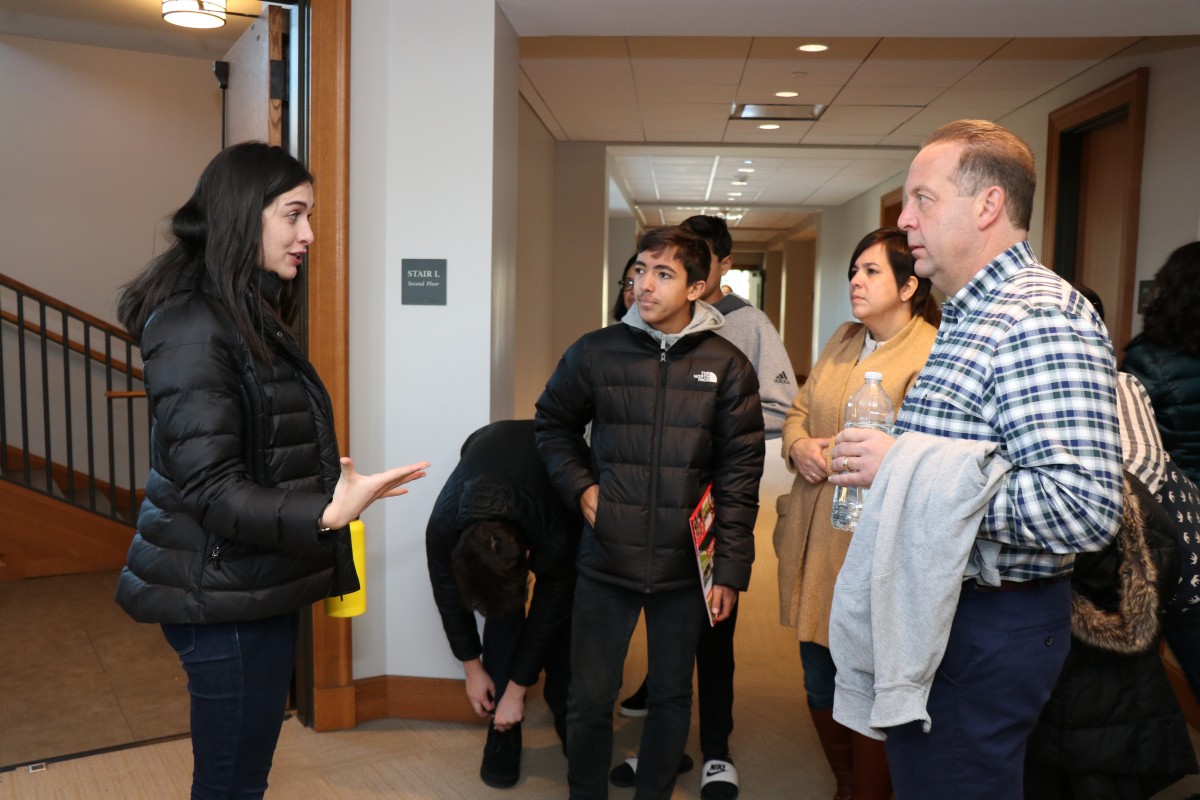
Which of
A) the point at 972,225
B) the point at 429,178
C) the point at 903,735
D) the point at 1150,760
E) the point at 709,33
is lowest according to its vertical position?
the point at 1150,760

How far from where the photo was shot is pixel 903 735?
1567mm

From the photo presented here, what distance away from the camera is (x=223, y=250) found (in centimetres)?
175

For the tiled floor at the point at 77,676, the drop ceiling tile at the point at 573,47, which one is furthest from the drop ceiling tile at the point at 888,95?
the tiled floor at the point at 77,676

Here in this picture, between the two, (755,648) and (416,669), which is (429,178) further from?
(755,648)

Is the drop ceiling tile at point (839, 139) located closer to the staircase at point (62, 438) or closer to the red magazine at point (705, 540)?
the staircase at point (62, 438)

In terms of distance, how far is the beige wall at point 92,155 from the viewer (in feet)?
19.9

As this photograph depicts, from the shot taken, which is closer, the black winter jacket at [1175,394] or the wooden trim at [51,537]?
the black winter jacket at [1175,394]

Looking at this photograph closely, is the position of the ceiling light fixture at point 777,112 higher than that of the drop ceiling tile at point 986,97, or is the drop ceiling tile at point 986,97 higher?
the ceiling light fixture at point 777,112

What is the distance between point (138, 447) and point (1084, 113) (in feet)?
20.3

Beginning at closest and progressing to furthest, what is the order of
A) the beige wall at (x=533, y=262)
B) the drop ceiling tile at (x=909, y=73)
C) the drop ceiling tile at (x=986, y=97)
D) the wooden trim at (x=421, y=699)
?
the wooden trim at (x=421, y=699) → the drop ceiling tile at (x=909, y=73) → the drop ceiling tile at (x=986, y=97) → the beige wall at (x=533, y=262)

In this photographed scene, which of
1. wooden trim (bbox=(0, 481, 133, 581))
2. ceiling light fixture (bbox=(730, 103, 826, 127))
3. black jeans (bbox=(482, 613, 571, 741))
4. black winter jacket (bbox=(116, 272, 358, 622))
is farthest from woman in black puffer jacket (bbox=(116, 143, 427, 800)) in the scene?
ceiling light fixture (bbox=(730, 103, 826, 127))

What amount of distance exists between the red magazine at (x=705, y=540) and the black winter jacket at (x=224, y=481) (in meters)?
0.94

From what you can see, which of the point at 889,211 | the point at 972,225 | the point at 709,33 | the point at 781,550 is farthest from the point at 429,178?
the point at 889,211

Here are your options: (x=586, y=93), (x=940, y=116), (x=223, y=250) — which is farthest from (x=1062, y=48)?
(x=223, y=250)
